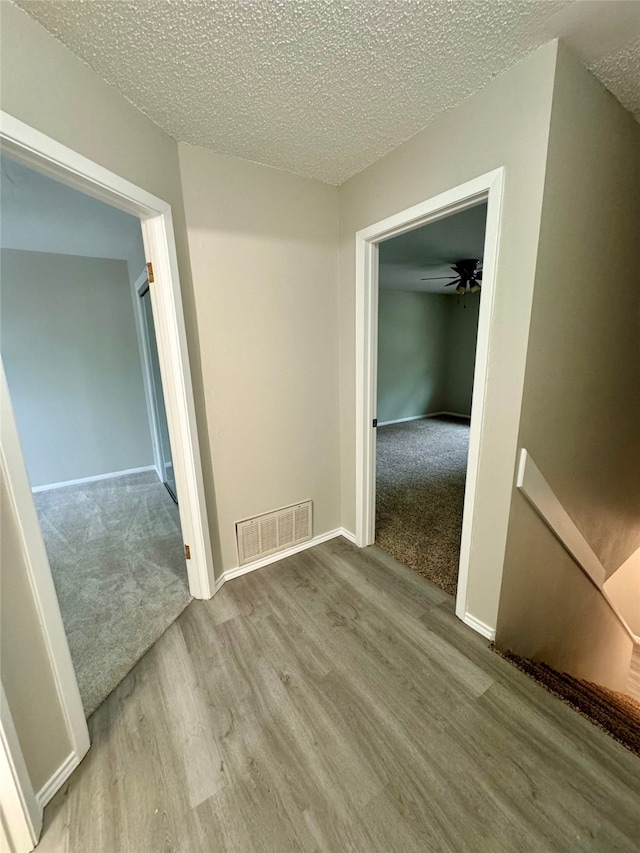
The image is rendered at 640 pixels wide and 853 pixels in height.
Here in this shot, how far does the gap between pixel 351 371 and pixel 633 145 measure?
5.81 ft

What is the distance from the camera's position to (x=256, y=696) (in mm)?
1360

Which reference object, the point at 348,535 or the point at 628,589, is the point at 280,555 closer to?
the point at 348,535

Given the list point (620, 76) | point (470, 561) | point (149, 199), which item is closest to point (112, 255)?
point (149, 199)

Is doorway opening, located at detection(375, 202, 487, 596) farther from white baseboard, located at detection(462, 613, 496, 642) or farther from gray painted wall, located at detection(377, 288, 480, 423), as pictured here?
white baseboard, located at detection(462, 613, 496, 642)

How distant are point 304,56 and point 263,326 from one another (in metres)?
1.12

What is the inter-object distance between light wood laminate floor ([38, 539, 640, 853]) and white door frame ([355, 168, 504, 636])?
0.43 metres

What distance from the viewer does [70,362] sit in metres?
3.59

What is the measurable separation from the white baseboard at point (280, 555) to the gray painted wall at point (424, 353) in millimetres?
4128

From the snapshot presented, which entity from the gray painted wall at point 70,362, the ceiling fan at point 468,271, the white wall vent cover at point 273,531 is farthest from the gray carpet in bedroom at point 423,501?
the gray painted wall at point 70,362

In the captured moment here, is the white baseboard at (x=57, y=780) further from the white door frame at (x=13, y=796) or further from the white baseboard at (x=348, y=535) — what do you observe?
the white baseboard at (x=348, y=535)

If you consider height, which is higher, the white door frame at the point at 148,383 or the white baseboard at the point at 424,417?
the white door frame at the point at 148,383

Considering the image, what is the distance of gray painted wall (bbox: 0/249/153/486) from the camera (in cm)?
332

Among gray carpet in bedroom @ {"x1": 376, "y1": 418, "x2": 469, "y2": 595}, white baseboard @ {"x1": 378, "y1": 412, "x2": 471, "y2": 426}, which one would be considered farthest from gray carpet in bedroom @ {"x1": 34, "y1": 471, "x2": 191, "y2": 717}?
white baseboard @ {"x1": 378, "y1": 412, "x2": 471, "y2": 426}

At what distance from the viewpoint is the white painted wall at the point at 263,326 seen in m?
1.73
